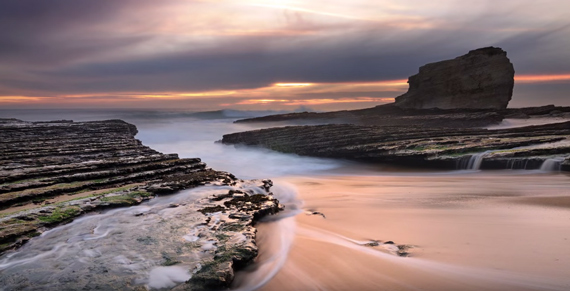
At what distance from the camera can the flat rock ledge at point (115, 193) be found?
12.4ft

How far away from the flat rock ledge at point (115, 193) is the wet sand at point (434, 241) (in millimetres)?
510

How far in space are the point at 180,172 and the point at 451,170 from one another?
8971 millimetres

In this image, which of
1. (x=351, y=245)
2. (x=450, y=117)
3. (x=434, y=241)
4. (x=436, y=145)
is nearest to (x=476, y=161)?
(x=436, y=145)

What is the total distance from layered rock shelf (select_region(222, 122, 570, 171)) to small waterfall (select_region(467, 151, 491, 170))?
0.03 m

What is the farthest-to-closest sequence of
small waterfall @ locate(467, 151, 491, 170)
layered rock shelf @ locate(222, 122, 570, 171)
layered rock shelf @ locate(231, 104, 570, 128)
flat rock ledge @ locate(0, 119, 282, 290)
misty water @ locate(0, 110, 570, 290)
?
layered rock shelf @ locate(231, 104, 570, 128) → small waterfall @ locate(467, 151, 491, 170) → layered rock shelf @ locate(222, 122, 570, 171) → flat rock ledge @ locate(0, 119, 282, 290) → misty water @ locate(0, 110, 570, 290)

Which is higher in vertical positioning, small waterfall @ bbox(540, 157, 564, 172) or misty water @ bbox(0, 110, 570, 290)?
small waterfall @ bbox(540, 157, 564, 172)

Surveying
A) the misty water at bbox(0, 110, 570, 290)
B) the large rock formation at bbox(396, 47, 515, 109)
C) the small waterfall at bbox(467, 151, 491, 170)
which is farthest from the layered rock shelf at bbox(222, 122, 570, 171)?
the large rock formation at bbox(396, 47, 515, 109)

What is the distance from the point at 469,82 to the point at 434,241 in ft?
119

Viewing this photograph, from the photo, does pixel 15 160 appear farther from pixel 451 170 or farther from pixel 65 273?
pixel 451 170

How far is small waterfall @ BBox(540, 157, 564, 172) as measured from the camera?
30.6 ft

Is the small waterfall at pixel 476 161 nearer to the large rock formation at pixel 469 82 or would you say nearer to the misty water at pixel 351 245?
the misty water at pixel 351 245

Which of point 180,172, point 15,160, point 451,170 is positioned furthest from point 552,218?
point 15,160

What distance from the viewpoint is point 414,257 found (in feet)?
12.2

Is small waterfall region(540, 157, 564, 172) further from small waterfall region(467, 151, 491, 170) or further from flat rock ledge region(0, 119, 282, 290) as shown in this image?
flat rock ledge region(0, 119, 282, 290)
